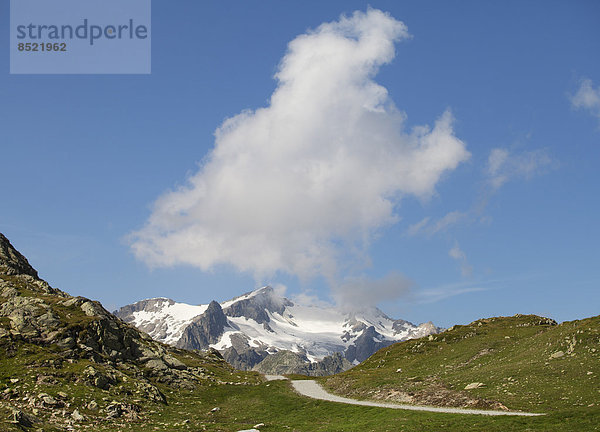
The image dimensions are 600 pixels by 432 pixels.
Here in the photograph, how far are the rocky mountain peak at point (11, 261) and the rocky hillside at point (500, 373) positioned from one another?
82078 mm

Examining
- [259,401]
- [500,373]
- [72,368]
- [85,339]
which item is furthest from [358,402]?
[85,339]

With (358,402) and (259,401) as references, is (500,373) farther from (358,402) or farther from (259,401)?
(259,401)

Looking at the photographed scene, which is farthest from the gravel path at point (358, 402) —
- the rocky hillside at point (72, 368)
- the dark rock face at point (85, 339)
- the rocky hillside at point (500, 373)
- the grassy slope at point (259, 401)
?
the dark rock face at point (85, 339)

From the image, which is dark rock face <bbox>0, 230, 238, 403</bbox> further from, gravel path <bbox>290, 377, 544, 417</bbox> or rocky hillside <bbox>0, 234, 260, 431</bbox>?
gravel path <bbox>290, 377, 544, 417</bbox>

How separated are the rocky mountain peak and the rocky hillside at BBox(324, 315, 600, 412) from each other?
82078mm

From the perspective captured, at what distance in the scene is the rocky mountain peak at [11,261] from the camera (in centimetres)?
10825

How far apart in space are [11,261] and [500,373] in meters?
118

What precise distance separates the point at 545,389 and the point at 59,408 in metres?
61.3

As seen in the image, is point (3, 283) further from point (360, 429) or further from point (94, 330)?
point (360, 429)

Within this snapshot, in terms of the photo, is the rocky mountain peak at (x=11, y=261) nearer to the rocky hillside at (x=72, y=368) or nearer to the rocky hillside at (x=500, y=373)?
the rocky hillside at (x=72, y=368)

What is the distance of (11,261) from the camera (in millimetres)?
116375

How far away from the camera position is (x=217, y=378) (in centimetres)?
→ 10506

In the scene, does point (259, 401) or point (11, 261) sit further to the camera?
point (11, 261)

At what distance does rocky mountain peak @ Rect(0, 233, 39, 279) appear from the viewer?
108m
